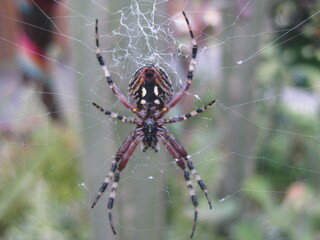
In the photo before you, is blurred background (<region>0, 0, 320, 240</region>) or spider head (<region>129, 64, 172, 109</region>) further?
blurred background (<region>0, 0, 320, 240</region>)

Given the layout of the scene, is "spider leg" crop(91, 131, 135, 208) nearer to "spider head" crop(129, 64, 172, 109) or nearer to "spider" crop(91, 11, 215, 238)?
"spider" crop(91, 11, 215, 238)

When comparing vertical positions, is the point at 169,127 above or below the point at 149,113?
above

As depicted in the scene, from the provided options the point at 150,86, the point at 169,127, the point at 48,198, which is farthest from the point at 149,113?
the point at 48,198

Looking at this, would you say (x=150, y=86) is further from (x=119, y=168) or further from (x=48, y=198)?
(x=48, y=198)

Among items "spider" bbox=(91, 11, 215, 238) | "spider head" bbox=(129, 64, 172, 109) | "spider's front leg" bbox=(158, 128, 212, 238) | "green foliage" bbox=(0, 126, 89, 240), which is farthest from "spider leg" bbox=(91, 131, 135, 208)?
"green foliage" bbox=(0, 126, 89, 240)

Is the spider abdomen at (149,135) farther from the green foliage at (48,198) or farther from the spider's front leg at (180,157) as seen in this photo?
the green foliage at (48,198)

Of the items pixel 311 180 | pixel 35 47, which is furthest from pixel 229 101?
pixel 35 47

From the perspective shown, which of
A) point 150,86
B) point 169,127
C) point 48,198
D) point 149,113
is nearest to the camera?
point 150,86
